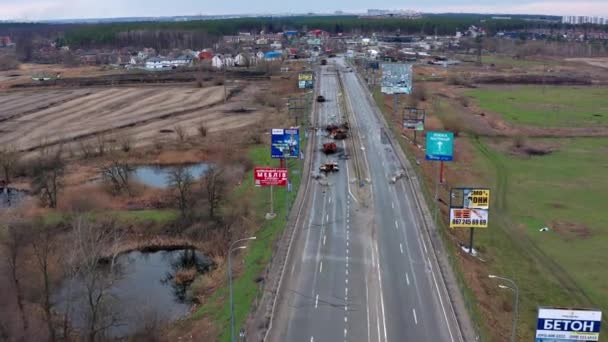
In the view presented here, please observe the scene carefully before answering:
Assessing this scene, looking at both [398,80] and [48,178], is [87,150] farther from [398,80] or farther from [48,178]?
[398,80]

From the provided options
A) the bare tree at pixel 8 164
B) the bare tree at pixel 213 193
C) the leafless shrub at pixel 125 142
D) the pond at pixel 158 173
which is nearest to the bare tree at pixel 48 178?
the bare tree at pixel 8 164

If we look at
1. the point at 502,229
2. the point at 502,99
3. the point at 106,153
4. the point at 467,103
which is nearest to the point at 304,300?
the point at 502,229

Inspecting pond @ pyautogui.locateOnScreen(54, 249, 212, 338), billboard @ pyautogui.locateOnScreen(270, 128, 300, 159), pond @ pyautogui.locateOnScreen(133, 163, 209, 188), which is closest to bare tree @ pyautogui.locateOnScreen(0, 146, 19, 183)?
pond @ pyautogui.locateOnScreen(133, 163, 209, 188)

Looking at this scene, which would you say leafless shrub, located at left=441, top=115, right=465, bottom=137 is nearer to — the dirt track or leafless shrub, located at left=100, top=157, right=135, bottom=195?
the dirt track

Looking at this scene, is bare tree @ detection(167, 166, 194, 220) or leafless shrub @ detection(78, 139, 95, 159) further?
leafless shrub @ detection(78, 139, 95, 159)

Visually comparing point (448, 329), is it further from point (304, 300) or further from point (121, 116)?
point (121, 116)

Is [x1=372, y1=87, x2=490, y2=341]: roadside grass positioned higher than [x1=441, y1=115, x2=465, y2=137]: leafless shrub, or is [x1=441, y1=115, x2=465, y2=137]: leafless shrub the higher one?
[x1=441, y1=115, x2=465, y2=137]: leafless shrub

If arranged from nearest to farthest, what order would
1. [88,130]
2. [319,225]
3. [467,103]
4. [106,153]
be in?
[319,225]
[106,153]
[88,130]
[467,103]
